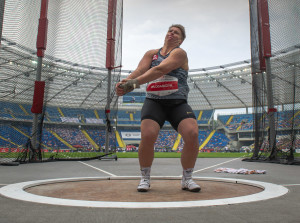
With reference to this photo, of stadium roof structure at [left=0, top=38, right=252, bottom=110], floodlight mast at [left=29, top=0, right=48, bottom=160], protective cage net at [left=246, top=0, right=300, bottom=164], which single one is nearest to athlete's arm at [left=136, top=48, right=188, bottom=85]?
stadium roof structure at [left=0, top=38, right=252, bottom=110]

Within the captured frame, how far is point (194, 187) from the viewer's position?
2.42m

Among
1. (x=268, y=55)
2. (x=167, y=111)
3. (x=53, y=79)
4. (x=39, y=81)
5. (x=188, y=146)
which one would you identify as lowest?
(x=188, y=146)

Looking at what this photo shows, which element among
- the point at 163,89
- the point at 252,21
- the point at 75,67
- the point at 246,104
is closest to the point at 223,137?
the point at 246,104

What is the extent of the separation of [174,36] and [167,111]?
2.86ft

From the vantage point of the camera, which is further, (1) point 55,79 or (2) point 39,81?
(1) point 55,79

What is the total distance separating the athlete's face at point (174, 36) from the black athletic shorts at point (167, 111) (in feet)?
2.34

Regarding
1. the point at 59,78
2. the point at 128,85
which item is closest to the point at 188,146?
the point at 128,85

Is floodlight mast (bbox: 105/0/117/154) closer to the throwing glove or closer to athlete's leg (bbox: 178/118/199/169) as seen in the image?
athlete's leg (bbox: 178/118/199/169)

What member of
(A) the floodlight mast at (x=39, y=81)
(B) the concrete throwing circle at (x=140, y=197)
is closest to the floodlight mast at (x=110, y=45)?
(A) the floodlight mast at (x=39, y=81)

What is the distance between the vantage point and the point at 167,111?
282cm

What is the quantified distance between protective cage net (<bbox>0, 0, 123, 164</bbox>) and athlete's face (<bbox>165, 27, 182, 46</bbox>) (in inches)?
203

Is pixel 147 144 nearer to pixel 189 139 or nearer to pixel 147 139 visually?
pixel 147 139

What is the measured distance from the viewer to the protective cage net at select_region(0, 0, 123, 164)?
7.80 m

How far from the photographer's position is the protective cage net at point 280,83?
8.56 metres
